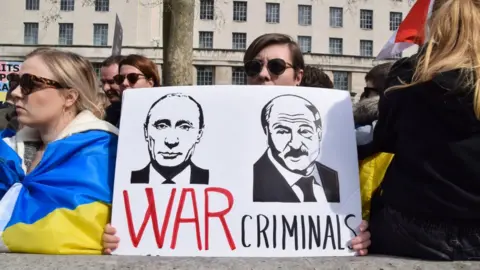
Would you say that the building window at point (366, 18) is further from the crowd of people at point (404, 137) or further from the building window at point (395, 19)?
the crowd of people at point (404, 137)

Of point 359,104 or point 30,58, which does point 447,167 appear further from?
point 30,58

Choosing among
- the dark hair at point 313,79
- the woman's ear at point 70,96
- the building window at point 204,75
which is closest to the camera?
the woman's ear at point 70,96

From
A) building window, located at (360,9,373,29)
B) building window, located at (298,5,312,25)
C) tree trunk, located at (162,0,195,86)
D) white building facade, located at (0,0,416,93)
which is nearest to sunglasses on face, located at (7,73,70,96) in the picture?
tree trunk, located at (162,0,195,86)

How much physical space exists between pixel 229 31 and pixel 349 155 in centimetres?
4644

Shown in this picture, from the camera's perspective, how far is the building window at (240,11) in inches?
1903

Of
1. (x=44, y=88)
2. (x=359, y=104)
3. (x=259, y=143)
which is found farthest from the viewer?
(x=359, y=104)

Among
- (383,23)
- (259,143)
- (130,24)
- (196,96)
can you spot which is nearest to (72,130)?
(196,96)

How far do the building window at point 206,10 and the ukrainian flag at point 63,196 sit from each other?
153ft

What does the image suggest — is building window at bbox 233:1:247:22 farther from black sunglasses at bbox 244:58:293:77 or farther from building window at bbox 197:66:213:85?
black sunglasses at bbox 244:58:293:77

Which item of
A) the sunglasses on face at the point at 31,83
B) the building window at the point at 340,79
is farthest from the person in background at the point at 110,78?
the building window at the point at 340,79

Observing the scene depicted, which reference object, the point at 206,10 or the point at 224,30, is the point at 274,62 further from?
the point at 206,10

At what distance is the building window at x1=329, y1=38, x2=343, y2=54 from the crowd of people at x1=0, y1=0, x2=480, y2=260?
4766 cm

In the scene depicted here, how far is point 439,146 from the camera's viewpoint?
7.29 ft

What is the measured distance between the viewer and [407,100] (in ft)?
7.60
